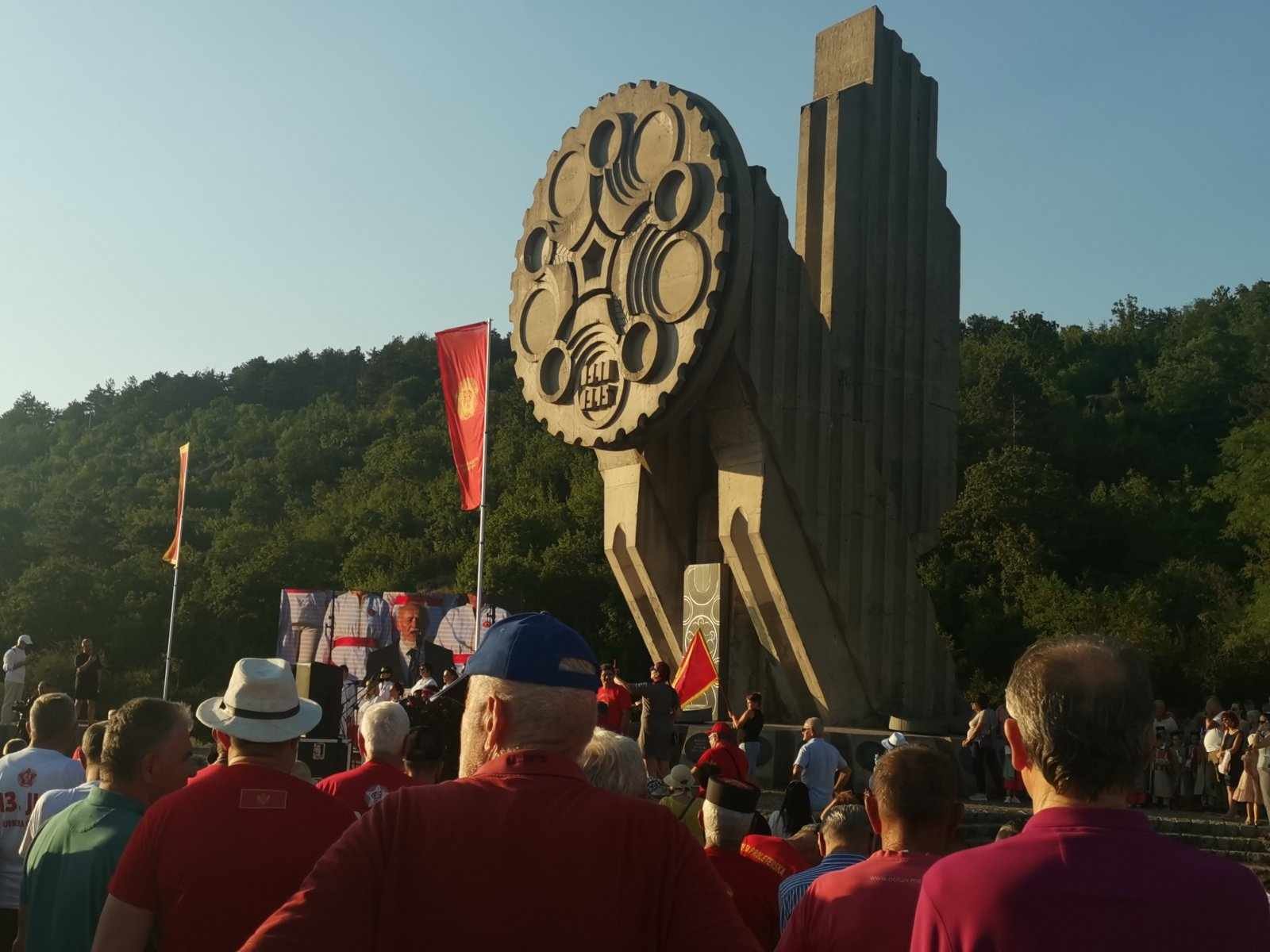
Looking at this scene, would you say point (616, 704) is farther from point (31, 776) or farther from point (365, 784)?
point (365, 784)

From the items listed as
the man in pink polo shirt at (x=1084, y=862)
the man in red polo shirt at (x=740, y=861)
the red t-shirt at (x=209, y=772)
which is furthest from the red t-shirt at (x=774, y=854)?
the man in pink polo shirt at (x=1084, y=862)

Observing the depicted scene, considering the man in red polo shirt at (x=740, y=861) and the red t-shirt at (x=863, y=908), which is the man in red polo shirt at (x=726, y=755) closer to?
the man in red polo shirt at (x=740, y=861)

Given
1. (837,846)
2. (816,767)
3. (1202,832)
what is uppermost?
(837,846)

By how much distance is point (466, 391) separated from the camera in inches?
854

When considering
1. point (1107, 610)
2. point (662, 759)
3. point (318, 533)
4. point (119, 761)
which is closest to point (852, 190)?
point (662, 759)

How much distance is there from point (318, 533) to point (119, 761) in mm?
48259

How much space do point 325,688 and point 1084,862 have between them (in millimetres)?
20559

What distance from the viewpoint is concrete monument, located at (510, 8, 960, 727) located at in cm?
1812

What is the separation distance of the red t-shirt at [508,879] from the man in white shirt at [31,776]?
12.7 ft

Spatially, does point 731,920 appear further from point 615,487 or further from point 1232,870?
point 615,487

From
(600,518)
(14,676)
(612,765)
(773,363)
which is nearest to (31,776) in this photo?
(612,765)

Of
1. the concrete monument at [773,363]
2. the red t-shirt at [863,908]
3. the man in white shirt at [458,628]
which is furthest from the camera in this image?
the man in white shirt at [458,628]

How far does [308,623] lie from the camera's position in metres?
33.9

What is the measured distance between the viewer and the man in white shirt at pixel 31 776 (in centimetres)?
575
